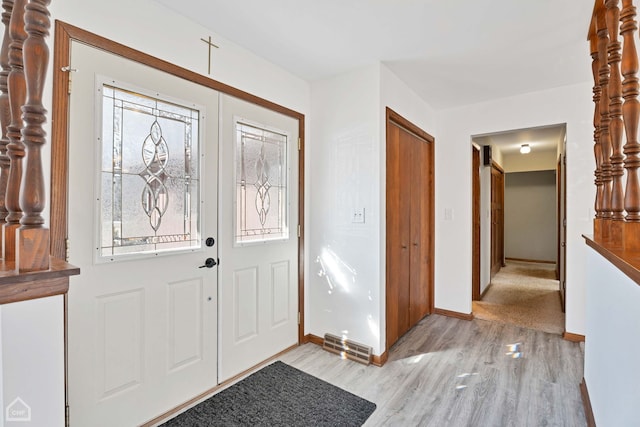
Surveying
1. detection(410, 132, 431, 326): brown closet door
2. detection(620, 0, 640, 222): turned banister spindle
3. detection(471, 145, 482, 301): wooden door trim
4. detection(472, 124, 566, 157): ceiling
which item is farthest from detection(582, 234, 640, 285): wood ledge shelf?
detection(472, 124, 566, 157): ceiling

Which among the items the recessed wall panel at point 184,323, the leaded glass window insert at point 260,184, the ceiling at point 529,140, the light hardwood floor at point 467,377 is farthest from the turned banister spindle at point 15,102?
the ceiling at point 529,140

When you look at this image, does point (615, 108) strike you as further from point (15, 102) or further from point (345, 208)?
point (15, 102)

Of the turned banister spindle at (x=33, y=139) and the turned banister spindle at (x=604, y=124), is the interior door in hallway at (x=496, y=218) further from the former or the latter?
the turned banister spindle at (x=33, y=139)

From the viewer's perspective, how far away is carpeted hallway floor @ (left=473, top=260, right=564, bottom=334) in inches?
140

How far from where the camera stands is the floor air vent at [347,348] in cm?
262

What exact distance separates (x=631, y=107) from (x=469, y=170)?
95.8 inches

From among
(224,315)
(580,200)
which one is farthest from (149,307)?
(580,200)

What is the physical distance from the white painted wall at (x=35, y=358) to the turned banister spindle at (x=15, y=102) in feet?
1.02

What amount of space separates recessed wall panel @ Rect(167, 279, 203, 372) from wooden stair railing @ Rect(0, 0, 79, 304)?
1.10 meters

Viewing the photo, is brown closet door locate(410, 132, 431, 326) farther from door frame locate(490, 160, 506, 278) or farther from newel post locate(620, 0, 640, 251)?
door frame locate(490, 160, 506, 278)

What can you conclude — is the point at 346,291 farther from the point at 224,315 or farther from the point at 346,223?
the point at 224,315

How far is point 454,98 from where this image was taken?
3.47m

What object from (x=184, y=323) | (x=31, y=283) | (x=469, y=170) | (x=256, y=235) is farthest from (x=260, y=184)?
(x=469, y=170)

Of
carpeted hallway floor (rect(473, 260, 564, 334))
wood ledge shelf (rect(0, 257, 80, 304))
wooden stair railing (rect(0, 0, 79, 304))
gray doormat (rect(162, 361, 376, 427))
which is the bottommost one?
gray doormat (rect(162, 361, 376, 427))
